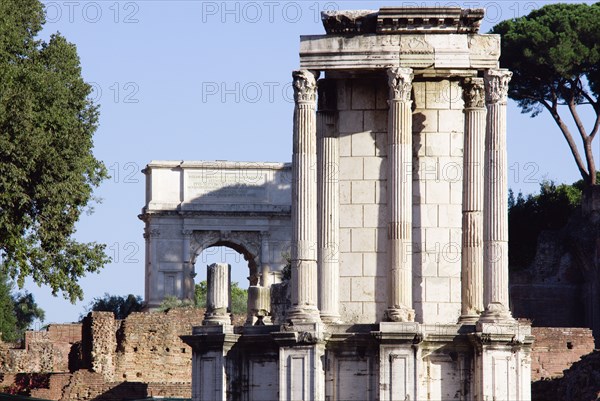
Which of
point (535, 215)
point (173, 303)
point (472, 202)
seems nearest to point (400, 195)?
point (472, 202)

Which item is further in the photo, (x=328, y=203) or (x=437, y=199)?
(x=437, y=199)

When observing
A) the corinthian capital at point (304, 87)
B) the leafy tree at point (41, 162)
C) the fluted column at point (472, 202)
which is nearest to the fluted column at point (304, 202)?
the corinthian capital at point (304, 87)

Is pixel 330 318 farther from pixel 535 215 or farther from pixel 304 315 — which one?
pixel 535 215

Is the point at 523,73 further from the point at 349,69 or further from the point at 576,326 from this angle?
the point at 349,69

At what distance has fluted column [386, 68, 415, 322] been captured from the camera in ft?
108

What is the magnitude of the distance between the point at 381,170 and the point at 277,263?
172ft

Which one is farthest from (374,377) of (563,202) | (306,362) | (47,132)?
(563,202)

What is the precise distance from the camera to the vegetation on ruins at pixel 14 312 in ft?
265

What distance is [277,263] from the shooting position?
8669 centimetres

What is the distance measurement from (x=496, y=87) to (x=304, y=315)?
16.6 feet

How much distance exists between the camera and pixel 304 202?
110ft

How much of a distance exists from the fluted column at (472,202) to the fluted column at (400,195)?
1.15 meters

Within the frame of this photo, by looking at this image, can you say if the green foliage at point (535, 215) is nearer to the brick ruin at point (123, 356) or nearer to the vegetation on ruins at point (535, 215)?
the vegetation on ruins at point (535, 215)

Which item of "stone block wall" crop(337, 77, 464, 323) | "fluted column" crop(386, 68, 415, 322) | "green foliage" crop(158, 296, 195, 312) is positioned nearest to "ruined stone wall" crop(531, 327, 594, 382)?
"green foliage" crop(158, 296, 195, 312)
